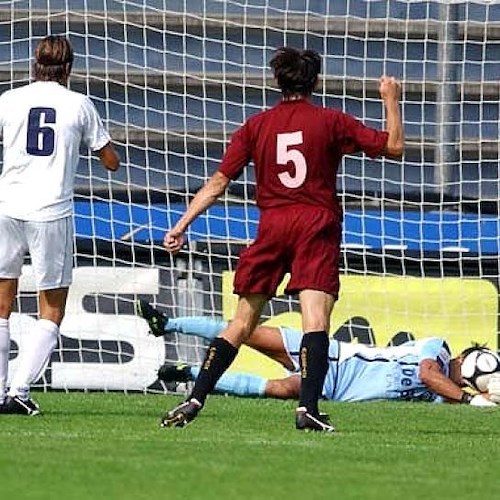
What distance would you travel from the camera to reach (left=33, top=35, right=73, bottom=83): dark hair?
8.64 metres

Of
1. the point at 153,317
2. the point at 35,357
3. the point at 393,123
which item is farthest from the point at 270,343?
the point at 393,123

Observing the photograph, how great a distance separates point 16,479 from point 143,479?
42cm

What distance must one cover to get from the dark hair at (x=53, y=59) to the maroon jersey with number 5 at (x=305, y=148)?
1.09 m

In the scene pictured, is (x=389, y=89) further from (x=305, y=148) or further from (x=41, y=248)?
(x=41, y=248)

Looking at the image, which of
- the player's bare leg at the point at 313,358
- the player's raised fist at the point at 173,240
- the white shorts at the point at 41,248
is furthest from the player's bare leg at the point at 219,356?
the white shorts at the point at 41,248

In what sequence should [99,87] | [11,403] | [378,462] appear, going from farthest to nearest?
[99,87]
[11,403]
[378,462]

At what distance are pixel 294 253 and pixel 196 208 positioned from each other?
20.1 inches

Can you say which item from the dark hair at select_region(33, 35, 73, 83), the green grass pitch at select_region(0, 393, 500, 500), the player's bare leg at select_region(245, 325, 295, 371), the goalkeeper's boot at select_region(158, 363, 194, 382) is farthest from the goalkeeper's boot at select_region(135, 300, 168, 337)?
the dark hair at select_region(33, 35, 73, 83)

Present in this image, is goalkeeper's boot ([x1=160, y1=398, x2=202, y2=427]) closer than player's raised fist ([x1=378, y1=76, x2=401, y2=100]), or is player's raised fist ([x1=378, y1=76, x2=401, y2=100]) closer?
player's raised fist ([x1=378, y1=76, x2=401, y2=100])

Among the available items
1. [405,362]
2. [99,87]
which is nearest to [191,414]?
[405,362]

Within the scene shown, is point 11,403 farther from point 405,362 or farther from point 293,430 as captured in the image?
point 405,362

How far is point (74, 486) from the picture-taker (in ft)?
19.5

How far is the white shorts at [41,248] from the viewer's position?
8.77 m

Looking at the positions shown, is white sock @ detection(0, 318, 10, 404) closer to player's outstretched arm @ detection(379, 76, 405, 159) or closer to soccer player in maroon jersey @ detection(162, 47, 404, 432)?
soccer player in maroon jersey @ detection(162, 47, 404, 432)
